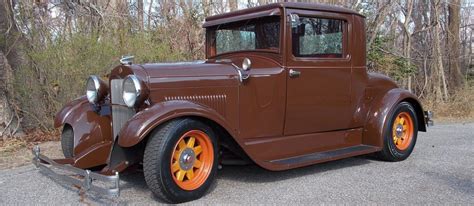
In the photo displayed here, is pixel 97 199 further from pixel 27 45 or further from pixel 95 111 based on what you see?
pixel 27 45

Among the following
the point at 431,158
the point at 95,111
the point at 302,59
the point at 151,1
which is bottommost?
the point at 431,158

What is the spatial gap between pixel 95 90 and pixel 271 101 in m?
1.89

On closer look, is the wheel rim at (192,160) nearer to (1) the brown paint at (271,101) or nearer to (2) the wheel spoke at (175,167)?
(2) the wheel spoke at (175,167)

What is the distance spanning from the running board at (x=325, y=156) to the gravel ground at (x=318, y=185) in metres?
0.20

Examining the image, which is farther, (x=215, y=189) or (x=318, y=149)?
(x=318, y=149)

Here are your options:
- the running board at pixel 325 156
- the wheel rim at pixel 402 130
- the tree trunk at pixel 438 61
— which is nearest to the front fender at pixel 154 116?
the running board at pixel 325 156

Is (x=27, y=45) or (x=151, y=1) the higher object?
(x=151, y=1)

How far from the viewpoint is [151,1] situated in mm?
12352

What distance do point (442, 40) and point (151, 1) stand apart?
10.9m

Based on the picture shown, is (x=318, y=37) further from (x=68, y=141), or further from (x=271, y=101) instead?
(x=68, y=141)

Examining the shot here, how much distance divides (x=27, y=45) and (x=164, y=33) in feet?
9.57

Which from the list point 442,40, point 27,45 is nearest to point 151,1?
point 27,45

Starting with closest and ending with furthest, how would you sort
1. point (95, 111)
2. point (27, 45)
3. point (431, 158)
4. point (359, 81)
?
1. point (95, 111)
2. point (359, 81)
3. point (431, 158)
4. point (27, 45)

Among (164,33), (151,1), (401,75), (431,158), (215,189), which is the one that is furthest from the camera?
(401,75)
